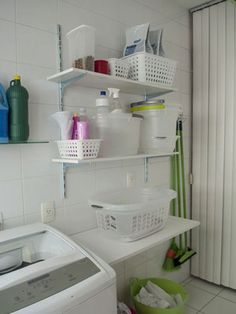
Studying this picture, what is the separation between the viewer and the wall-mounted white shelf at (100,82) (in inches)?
52.6

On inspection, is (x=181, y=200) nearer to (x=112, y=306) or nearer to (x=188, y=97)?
(x=188, y=97)

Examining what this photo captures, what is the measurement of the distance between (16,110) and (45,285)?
0.72m

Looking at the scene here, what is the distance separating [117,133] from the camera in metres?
1.49

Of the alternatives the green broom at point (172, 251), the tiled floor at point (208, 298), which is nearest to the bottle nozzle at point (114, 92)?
the green broom at point (172, 251)

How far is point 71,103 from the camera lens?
1552mm

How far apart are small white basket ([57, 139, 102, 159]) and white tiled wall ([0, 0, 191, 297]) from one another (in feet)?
0.47

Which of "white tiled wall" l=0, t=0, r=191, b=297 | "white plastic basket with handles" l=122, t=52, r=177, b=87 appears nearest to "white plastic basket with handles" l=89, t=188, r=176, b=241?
"white tiled wall" l=0, t=0, r=191, b=297

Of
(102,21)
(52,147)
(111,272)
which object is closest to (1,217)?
(52,147)

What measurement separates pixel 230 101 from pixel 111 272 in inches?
67.0

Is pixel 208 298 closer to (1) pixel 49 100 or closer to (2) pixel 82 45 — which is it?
(1) pixel 49 100

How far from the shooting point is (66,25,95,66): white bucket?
1.36m

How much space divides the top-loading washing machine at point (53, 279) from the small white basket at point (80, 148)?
0.38 m

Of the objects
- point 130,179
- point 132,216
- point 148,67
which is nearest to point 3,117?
point 132,216

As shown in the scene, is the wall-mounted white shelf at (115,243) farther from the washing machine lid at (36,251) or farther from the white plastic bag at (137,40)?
the white plastic bag at (137,40)
